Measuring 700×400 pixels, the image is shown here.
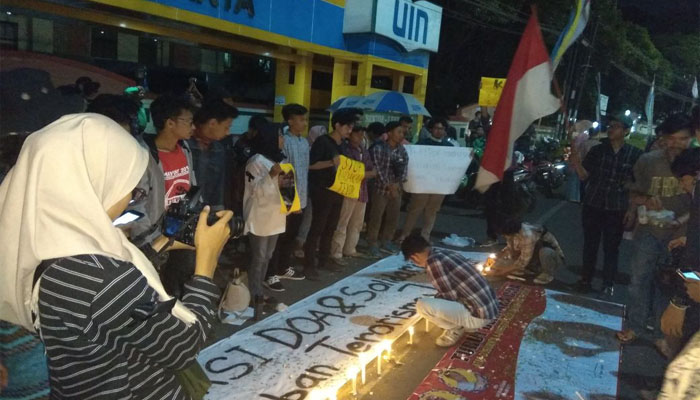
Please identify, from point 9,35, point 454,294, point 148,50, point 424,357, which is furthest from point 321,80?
point 424,357

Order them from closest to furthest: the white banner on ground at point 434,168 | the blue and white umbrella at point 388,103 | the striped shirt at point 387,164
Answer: the striped shirt at point 387,164 < the white banner on ground at point 434,168 < the blue and white umbrella at point 388,103

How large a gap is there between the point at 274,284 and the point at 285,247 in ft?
1.56

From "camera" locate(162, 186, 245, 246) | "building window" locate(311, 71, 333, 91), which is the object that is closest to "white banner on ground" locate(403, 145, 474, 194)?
"camera" locate(162, 186, 245, 246)

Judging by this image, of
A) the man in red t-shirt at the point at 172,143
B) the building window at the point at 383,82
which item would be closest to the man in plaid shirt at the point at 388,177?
the man in red t-shirt at the point at 172,143

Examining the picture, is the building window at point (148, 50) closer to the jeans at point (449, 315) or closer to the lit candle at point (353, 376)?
the jeans at point (449, 315)

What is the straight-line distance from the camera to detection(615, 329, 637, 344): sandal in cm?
447

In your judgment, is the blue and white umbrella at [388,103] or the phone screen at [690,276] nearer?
the phone screen at [690,276]

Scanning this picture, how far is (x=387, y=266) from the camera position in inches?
245

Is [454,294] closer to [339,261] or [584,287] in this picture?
[339,261]

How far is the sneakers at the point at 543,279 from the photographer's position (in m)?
5.97

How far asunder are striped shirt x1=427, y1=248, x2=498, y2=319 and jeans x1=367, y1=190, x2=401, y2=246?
98.6 inches

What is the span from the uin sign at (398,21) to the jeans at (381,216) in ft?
21.8

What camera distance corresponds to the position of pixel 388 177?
6.58m

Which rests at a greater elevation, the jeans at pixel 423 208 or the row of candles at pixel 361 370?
the jeans at pixel 423 208
